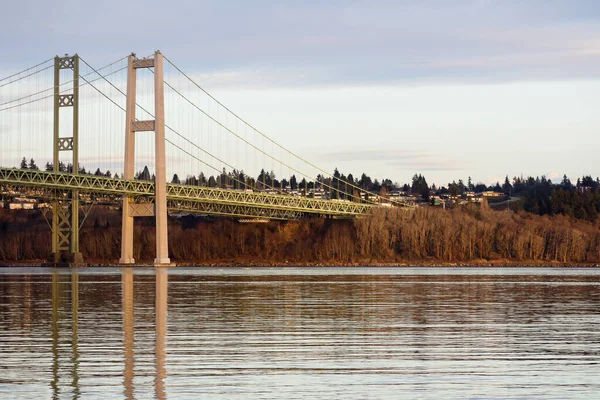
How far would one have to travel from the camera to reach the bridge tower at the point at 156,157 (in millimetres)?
74438

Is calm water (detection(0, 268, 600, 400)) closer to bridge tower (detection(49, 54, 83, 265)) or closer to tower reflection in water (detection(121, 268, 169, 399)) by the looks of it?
tower reflection in water (detection(121, 268, 169, 399))

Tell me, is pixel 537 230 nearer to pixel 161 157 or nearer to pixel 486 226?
pixel 486 226

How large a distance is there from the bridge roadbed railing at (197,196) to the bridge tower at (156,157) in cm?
148

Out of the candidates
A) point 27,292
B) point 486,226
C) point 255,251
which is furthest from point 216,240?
point 27,292

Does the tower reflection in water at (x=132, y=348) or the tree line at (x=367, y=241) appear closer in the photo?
the tower reflection in water at (x=132, y=348)

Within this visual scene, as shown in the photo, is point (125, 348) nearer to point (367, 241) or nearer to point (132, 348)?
point (132, 348)

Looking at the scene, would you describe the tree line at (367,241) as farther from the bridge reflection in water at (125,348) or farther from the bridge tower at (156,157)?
the bridge reflection in water at (125,348)

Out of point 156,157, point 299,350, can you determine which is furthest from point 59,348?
point 156,157

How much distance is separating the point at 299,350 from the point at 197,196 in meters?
65.6

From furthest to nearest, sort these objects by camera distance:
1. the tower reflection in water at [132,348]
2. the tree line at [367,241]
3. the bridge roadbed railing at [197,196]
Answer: the tree line at [367,241] < the bridge roadbed railing at [197,196] < the tower reflection in water at [132,348]

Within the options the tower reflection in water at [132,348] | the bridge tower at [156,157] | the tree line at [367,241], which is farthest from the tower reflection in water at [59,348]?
the tree line at [367,241]

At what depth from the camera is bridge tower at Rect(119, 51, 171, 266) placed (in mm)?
74438

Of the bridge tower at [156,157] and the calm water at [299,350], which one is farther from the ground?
the bridge tower at [156,157]

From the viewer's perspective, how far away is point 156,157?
75625mm
